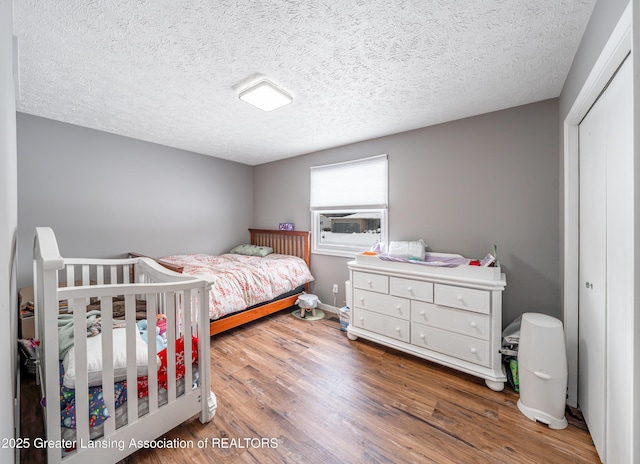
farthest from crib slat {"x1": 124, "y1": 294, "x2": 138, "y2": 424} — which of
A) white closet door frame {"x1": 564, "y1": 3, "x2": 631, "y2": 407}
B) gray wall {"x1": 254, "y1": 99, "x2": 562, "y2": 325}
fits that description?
white closet door frame {"x1": 564, "y1": 3, "x2": 631, "y2": 407}

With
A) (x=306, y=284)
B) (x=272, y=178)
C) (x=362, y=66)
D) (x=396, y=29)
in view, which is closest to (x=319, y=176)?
(x=272, y=178)

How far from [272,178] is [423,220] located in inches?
101

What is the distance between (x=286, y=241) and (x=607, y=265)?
3355mm

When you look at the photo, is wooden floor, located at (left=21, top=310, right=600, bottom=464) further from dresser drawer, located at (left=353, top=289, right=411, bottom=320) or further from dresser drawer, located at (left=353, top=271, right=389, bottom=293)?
dresser drawer, located at (left=353, top=271, right=389, bottom=293)

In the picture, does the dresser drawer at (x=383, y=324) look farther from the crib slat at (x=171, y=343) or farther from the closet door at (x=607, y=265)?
the crib slat at (x=171, y=343)

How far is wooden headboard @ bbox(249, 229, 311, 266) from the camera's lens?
3.71 meters

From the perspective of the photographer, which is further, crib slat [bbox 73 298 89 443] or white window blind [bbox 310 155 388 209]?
white window blind [bbox 310 155 388 209]

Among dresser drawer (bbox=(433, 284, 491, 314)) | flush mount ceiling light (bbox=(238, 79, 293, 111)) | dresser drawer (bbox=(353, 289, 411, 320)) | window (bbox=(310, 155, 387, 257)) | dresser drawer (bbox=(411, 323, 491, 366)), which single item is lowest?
dresser drawer (bbox=(411, 323, 491, 366))

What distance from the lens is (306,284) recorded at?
3.65m

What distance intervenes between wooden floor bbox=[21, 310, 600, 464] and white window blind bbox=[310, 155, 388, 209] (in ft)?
5.78

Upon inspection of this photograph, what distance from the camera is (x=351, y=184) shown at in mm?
3254

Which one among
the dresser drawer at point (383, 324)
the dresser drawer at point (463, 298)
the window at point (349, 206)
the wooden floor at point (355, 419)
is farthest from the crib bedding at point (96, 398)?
the window at point (349, 206)

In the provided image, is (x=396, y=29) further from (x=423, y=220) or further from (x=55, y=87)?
(x=55, y=87)

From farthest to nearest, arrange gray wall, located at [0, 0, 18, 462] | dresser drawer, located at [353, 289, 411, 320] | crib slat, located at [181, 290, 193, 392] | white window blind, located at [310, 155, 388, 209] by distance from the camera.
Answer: white window blind, located at [310, 155, 388, 209]
dresser drawer, located at [353, 289, 411, 320]
crib slat, located at [181, 290, 193, 392]
gray wall, located at [0, 0, 18, 462]
